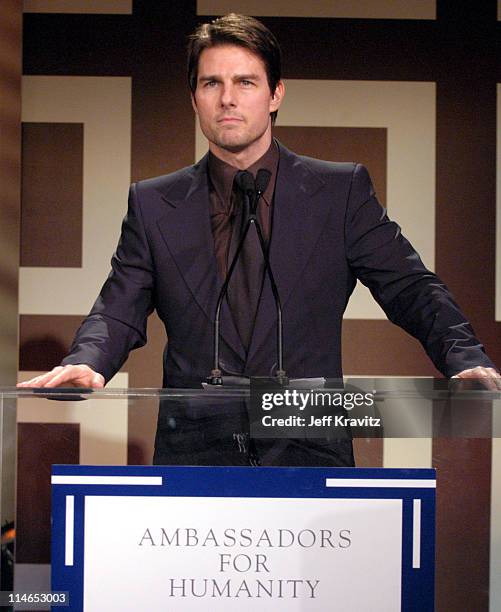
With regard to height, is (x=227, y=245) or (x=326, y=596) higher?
(x=227, y=245)

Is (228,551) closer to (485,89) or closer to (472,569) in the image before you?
(472,569)

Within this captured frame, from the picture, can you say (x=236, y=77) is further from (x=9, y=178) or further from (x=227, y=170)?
(x=9, y=178)

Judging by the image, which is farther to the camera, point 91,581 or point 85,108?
point 85,108

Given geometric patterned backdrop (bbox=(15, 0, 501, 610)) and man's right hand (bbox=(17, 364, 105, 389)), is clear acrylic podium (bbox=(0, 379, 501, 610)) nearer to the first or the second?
man's right hand (bbox=(17, 364, 105, 389))

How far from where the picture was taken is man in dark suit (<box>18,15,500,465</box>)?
5.57 ft

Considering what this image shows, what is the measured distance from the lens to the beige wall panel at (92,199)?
299cm

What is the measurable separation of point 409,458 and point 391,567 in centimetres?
12

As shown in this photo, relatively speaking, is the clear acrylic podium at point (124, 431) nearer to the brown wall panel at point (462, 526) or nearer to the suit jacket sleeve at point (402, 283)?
the brown wall panel at point (462, 526)

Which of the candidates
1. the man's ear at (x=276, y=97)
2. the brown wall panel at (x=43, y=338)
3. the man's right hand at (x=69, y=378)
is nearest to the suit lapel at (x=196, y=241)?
the man's ear at (x=276, y=97)

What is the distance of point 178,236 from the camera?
182cm

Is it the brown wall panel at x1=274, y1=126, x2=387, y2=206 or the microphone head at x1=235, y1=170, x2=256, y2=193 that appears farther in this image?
the brown wall panel at x1=274, y1=126, x2=387, y2=206

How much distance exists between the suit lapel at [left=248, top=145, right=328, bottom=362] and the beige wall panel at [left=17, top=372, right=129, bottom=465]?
867 millimetres

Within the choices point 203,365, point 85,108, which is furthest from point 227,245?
point 85,108

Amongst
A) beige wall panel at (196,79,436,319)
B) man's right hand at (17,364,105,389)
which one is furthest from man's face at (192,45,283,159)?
beige wall panel at (196,79,436,319)
